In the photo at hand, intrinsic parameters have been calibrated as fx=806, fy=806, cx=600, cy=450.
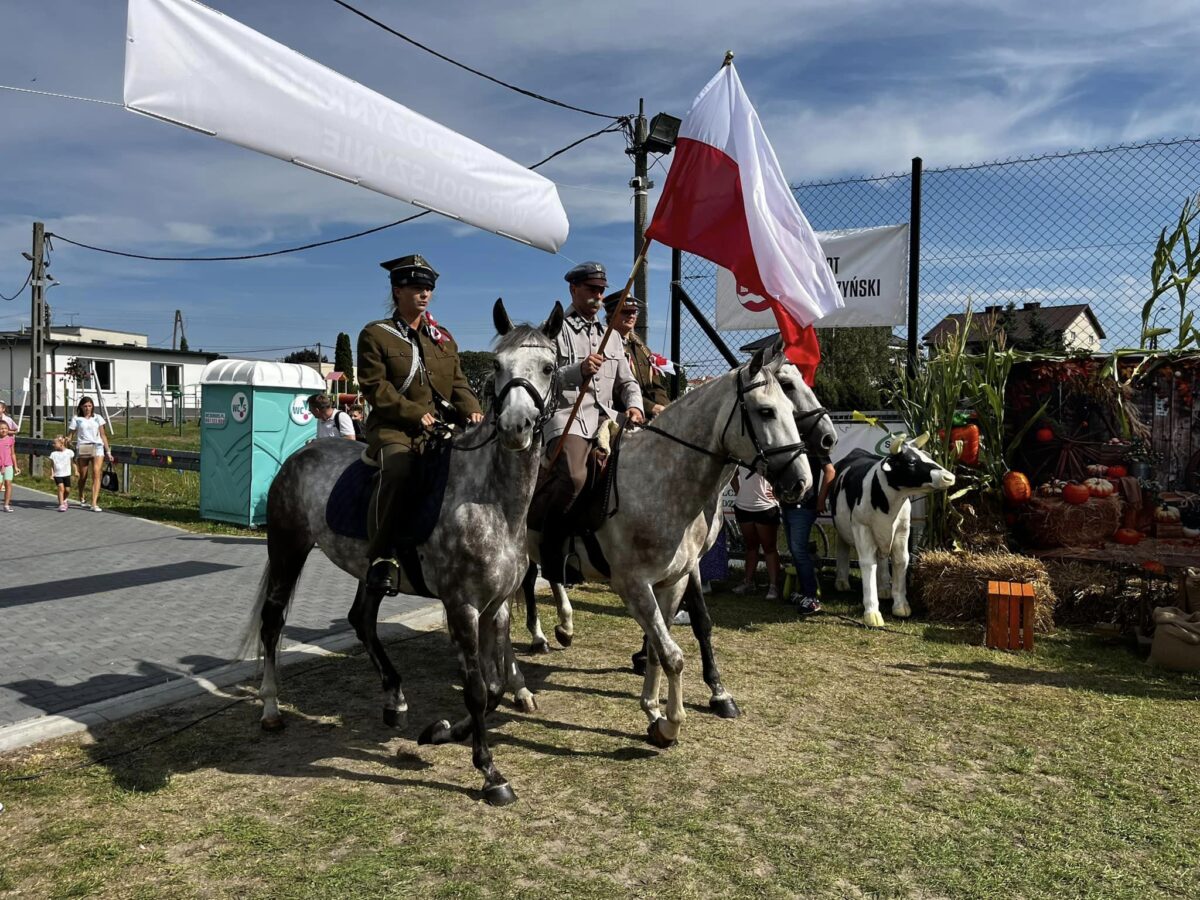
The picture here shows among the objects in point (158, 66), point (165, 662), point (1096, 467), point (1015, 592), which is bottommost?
point (165, 662)

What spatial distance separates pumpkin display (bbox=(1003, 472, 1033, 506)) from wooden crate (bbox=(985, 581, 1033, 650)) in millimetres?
1677

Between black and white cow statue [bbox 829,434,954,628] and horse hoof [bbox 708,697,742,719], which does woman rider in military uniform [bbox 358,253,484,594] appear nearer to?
horse hoof [bbox 708,697,742,719]

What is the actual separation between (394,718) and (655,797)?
187cm

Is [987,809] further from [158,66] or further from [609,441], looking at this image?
[158,66]

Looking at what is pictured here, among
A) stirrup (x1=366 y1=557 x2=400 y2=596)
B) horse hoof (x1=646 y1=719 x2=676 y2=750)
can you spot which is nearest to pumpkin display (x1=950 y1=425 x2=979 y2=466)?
horse hoof (x1=646 y1=719 x2=676 y2=750)

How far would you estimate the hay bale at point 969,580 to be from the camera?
7770 millimetres

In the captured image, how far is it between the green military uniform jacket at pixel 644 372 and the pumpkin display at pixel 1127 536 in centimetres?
507

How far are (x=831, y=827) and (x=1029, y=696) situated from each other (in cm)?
276

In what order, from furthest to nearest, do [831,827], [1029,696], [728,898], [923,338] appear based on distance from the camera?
1. [923,338]
2. [1029,696]
3. [831,827]
4. [728,898]

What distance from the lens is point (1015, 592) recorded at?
23.2ft

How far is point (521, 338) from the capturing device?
3957mm

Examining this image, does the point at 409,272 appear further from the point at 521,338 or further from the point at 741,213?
the point at 741,213

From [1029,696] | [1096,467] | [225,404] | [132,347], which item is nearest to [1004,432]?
[1096,467]

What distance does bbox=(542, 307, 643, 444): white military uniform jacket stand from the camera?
17.4ft
